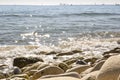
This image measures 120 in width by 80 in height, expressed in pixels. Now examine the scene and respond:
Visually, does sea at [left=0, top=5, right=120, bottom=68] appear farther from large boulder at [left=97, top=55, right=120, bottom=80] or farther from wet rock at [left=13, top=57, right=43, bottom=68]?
large boulder at [left=97, top=55, right=120, bottom=80]

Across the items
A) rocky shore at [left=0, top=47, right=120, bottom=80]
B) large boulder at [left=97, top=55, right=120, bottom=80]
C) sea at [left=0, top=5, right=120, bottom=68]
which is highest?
sea at [left=0, top=5, right=120, bottom=68]

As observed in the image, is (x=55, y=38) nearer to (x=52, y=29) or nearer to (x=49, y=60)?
(x=52, y=29)

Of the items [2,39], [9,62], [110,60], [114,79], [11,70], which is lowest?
[114,79]

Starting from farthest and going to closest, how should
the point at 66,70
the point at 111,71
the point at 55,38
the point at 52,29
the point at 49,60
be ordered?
the point at 52,29
the point at 55,38
the point at 49,60
the point at 66,70
the point at 111,71

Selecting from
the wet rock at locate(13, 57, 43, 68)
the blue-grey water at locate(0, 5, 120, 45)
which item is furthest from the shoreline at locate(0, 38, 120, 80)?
the blue-grey water at locate(0, 5, 120, 45)

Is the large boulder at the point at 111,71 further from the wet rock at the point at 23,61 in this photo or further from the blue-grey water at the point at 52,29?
the blue-grey water at the point at 52,29

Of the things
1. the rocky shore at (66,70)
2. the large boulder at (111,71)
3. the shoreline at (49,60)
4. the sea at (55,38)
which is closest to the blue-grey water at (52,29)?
the sea at (55,38)

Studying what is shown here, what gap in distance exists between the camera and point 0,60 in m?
11.3

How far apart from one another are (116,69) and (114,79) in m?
0.13

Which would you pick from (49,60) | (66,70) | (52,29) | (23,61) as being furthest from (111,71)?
(52,29)

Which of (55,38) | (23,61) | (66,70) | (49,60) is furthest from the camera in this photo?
(55,38)

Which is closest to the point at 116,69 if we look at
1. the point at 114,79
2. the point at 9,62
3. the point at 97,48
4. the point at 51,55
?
the point at 114,79

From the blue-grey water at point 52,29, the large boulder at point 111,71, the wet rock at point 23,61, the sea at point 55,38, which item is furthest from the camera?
the blue-grey water at point 52,29

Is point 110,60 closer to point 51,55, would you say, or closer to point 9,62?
point 9,62
